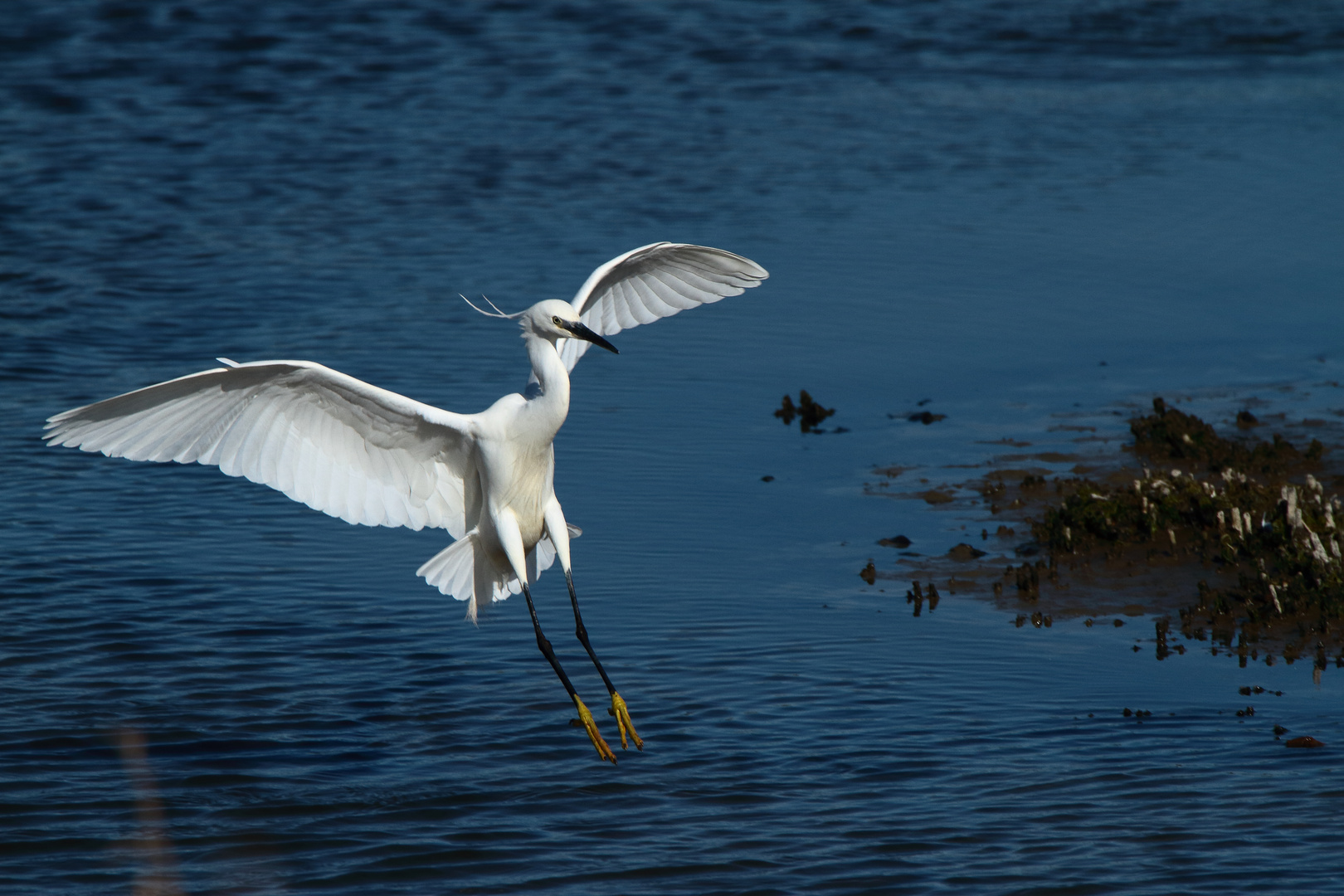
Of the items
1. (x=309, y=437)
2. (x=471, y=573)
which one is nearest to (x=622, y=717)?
(x=471, y=573)

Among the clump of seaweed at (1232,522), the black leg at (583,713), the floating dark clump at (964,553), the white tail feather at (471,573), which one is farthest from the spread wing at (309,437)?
the clump of seaweed at (1232,522)

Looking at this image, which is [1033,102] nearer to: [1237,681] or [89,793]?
[1237,681]

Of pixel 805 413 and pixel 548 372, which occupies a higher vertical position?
pixel 548 372

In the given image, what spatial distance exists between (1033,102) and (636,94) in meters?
4.77

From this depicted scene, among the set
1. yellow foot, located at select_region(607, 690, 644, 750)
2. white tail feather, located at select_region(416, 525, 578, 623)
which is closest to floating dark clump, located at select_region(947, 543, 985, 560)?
white tail feather, located at select_region(416, 525, 578, 623)

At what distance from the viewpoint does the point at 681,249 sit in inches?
266

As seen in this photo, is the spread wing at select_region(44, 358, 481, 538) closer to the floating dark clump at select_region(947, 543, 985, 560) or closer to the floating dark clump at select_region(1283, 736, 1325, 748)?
the floating dark clump at select_region(947, 543, 985, 560)

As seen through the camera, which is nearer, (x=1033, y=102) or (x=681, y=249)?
(x=681, y=249)

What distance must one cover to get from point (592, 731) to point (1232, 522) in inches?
134

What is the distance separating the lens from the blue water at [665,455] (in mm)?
5527

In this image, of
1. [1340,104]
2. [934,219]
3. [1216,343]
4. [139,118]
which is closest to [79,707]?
[1216,343]

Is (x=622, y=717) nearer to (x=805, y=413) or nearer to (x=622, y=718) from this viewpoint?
(x=622, y=718)

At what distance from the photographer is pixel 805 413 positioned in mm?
9445

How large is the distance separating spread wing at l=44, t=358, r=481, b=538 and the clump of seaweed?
3.15 m
